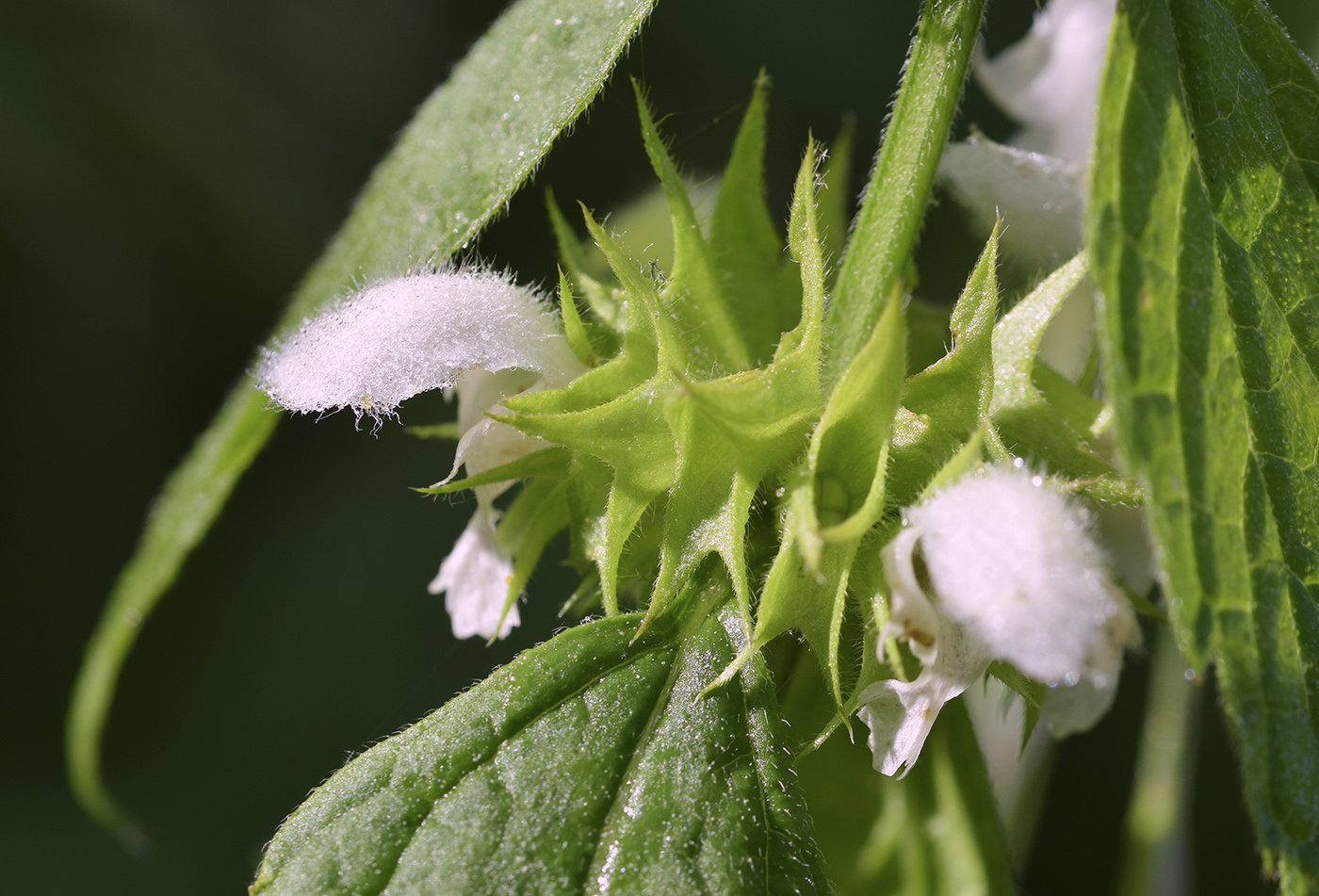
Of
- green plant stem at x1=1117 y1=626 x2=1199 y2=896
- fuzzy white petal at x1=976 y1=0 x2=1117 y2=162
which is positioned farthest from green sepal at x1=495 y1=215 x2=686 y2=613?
green plant stem at x1=1117 y1=626 x2=1199 y2=896

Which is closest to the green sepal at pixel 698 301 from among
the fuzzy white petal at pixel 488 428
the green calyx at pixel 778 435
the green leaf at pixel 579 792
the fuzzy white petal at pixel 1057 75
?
the green calyx at pixel 778 435

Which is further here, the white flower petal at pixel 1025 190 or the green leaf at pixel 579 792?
the white flower petal at pixel 1025 190

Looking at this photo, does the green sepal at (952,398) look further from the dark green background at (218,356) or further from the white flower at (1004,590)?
the dark green background at (218,356)

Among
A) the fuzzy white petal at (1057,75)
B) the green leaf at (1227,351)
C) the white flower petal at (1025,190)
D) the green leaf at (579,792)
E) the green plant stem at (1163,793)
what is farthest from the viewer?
the green plant stem at (1163,793)

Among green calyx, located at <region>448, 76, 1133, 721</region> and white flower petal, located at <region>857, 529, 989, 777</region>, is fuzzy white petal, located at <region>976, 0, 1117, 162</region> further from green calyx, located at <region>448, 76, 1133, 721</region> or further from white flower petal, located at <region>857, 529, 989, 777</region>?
white flower petal, located at <region>857, 529, 989, 777</region>

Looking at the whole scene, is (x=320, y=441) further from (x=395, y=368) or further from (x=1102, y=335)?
(x=1102, y=335)

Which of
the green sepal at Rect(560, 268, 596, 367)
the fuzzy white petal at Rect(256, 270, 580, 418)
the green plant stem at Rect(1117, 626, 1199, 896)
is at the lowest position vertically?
the green plant stem at Rect(1117, 626, 1199, 896)
